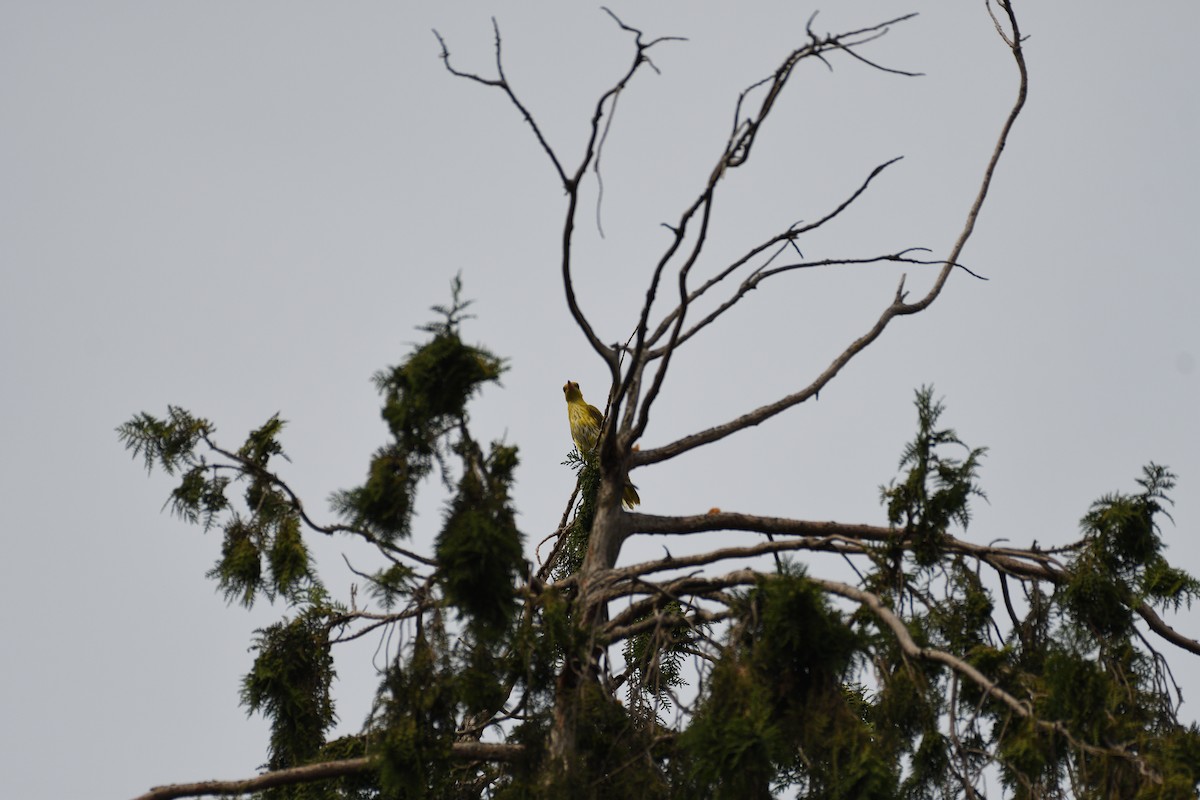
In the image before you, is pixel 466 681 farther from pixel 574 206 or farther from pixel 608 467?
pixel 574 206

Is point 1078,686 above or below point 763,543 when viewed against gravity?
below

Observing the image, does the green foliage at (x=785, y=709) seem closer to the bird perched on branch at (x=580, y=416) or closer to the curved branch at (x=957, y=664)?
the curved branch at (x=957, y=664)

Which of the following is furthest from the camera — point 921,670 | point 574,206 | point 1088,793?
point 574,206

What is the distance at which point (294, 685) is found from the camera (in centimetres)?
605

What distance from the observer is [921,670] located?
195 inches

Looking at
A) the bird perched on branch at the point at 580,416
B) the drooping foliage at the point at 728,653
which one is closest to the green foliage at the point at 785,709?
the drooping foliage at the point at 728,653

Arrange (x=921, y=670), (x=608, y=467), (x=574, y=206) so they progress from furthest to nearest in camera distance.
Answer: (x=608, y=467), (x=574, y=206), (x=921, y=670)

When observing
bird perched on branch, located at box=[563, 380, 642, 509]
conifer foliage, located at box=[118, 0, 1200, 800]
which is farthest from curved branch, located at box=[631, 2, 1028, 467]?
bird perched on branch, located at box=[563, 380, 642, 509]

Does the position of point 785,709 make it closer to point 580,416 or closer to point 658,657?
point 658,657

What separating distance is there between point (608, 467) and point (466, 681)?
1.27 meters

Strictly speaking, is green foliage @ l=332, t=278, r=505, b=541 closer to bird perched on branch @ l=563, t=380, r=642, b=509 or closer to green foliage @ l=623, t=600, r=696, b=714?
green foliage @ l=623, t=600, r=696, b=714

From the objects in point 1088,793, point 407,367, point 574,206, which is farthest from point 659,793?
point 574,206

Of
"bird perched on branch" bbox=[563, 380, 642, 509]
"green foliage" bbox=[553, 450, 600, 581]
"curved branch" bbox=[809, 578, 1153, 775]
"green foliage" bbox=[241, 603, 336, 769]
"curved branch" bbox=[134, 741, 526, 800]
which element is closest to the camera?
"curved branch" bbox=[809, 578, 1153, 775]

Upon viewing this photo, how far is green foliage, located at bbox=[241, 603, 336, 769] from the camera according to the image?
601 centimetres
